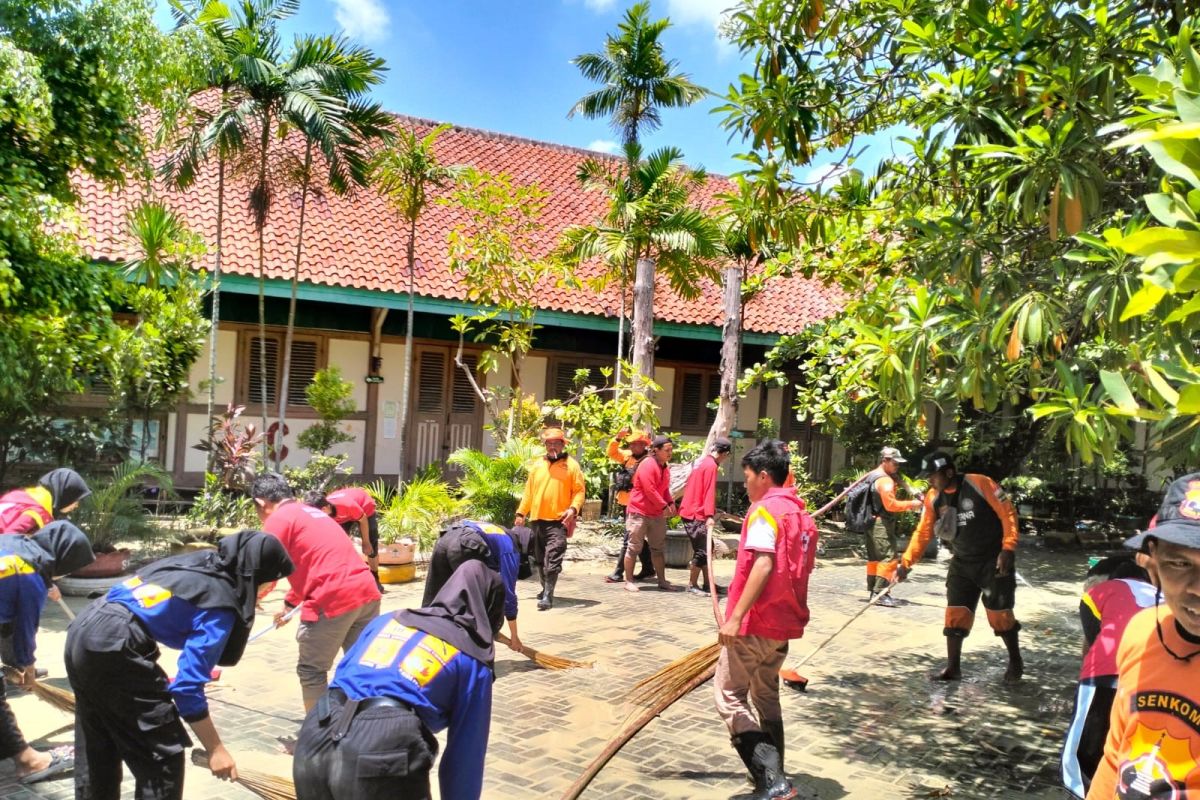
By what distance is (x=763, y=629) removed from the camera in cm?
459

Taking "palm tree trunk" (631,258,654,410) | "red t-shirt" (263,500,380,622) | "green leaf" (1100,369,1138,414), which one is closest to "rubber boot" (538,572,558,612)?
"palm tree trunk" (631,258,654,410)

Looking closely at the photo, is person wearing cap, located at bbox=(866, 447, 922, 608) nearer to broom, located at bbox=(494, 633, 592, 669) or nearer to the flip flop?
broom, located at bbox=(494, 633, 592, 669)

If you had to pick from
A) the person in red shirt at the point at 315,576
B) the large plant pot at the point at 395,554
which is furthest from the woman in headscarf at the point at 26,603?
the large plant pot at the point at 395,554

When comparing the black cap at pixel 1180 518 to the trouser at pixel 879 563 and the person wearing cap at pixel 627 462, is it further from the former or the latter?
the person wearing cap at pixel 627 462

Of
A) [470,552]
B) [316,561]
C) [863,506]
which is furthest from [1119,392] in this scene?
[863,506]

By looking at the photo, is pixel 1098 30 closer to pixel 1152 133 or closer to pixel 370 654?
pixel 1152 133

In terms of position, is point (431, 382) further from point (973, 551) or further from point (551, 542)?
point (973, 551)

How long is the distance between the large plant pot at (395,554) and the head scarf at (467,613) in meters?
6.31

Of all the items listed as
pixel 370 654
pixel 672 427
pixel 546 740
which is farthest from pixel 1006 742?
pixel 672 427

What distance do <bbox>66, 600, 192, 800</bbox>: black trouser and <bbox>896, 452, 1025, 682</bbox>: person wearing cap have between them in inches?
217

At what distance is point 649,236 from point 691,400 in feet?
17.1

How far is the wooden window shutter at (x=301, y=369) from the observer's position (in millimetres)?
13500

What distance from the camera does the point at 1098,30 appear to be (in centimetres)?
448

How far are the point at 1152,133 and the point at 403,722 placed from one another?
7.99ft
